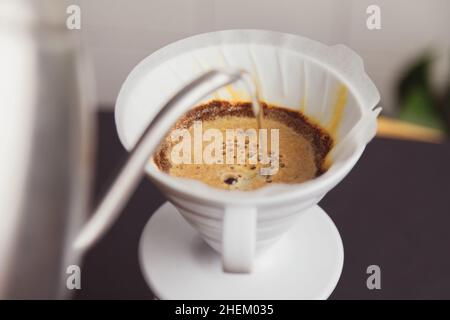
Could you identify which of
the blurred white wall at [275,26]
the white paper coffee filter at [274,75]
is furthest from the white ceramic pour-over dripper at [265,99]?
the blurred white wall at [275,26]

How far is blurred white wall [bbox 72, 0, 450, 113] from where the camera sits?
30.7 inches

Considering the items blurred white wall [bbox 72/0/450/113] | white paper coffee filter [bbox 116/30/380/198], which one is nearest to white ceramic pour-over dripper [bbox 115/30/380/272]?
white paper coffee filter [bbox 116/30/380/198]

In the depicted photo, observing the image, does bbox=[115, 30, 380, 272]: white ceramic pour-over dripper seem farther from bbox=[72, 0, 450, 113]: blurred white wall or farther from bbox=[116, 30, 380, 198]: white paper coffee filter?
bbox=[72, 0, 450, 113]: blurred white wall

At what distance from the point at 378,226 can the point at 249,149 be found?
0.15 m

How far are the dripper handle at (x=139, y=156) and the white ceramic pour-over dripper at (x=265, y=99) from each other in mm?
36

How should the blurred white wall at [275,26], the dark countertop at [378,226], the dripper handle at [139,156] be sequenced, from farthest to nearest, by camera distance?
the blurred white wall at [275,26]
the dark countertop at [378,226]
the dripper handle at [139,156]

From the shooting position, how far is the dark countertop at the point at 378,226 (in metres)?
0.51

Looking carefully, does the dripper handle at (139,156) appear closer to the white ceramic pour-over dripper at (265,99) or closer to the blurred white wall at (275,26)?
the white ceramic pour-over dripper at (265,99)

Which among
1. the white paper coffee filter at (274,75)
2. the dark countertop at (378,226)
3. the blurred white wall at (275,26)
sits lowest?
the dark countertop at (378,226)

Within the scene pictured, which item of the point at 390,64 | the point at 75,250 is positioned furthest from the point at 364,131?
the point at 390,64

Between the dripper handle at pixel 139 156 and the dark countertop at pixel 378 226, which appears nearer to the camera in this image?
the dripper handle at pixel 139 156

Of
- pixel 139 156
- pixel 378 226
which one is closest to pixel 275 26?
pixel 378 226

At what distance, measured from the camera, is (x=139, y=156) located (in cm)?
35
